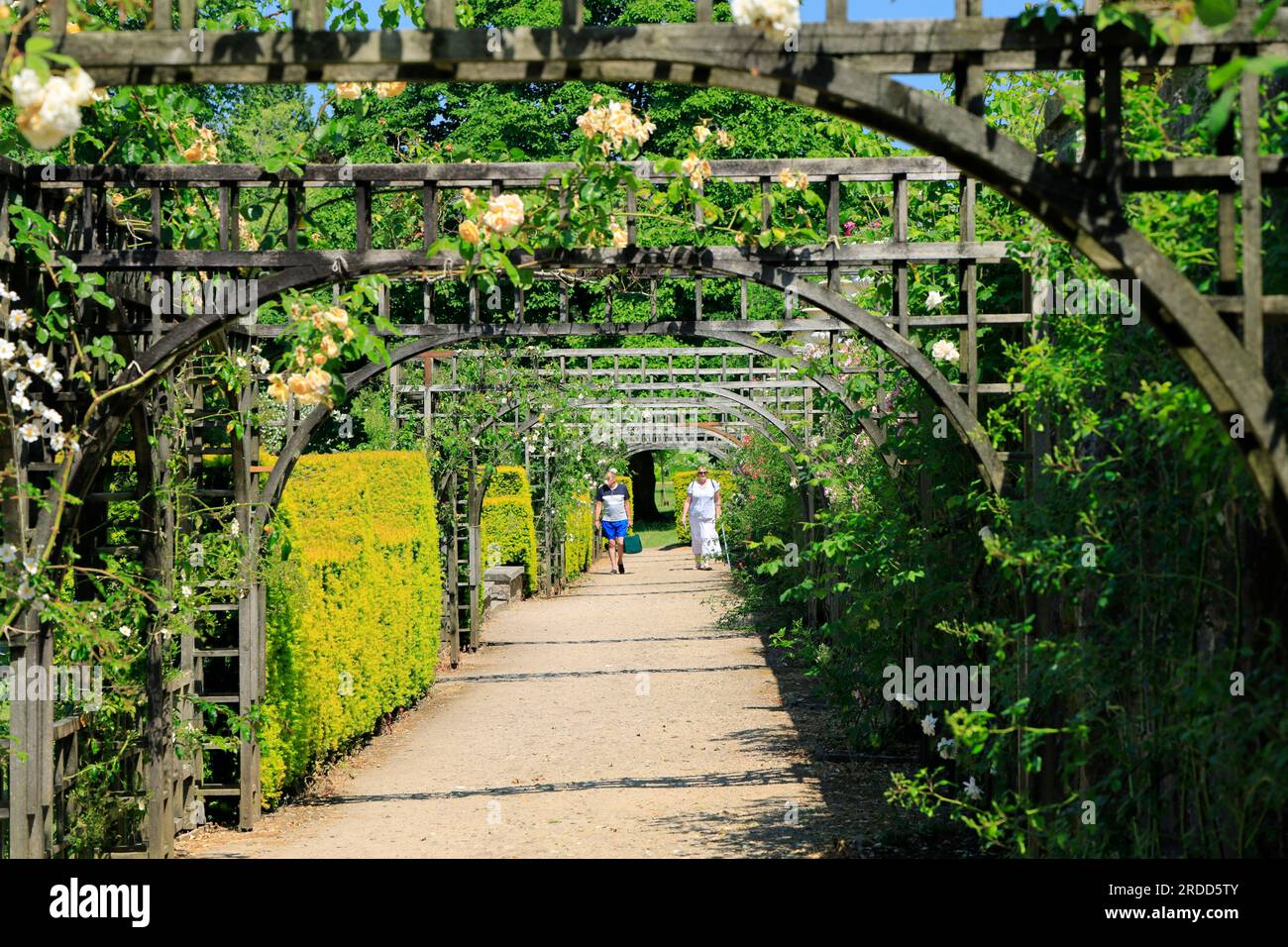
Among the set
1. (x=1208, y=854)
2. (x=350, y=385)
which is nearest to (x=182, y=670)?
(x=350, y=385)

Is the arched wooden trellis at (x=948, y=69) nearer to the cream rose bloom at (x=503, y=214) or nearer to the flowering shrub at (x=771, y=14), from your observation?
the flowering shrub at (x=771, y=14)

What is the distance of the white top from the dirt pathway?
25.1ft

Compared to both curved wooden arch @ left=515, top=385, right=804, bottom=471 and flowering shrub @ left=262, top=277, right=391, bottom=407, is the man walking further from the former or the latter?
flowering shrub @ left=262, top=277, right=391, bottom=407

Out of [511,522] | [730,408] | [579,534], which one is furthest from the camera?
[579,534]

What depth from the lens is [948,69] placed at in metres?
3.37

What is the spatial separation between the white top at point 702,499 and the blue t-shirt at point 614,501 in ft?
3.83

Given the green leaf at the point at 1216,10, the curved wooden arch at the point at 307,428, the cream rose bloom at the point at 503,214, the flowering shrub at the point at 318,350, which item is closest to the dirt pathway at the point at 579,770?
the curved wooden arch at the point at 307,428

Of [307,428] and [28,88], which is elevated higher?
[28,88]

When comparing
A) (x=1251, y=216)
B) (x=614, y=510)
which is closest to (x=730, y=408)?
(x=614, y=510)

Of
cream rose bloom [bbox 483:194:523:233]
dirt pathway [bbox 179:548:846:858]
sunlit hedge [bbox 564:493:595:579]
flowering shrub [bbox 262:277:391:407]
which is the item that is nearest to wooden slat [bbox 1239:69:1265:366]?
flowering shrub [bbox 262:277:391:407]

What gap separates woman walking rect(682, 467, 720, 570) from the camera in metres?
23.5

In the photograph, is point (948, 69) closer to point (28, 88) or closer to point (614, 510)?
point (28, 88)

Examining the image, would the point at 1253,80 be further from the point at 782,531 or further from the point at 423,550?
the point at 782,531

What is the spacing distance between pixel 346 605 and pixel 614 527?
1609 cm
